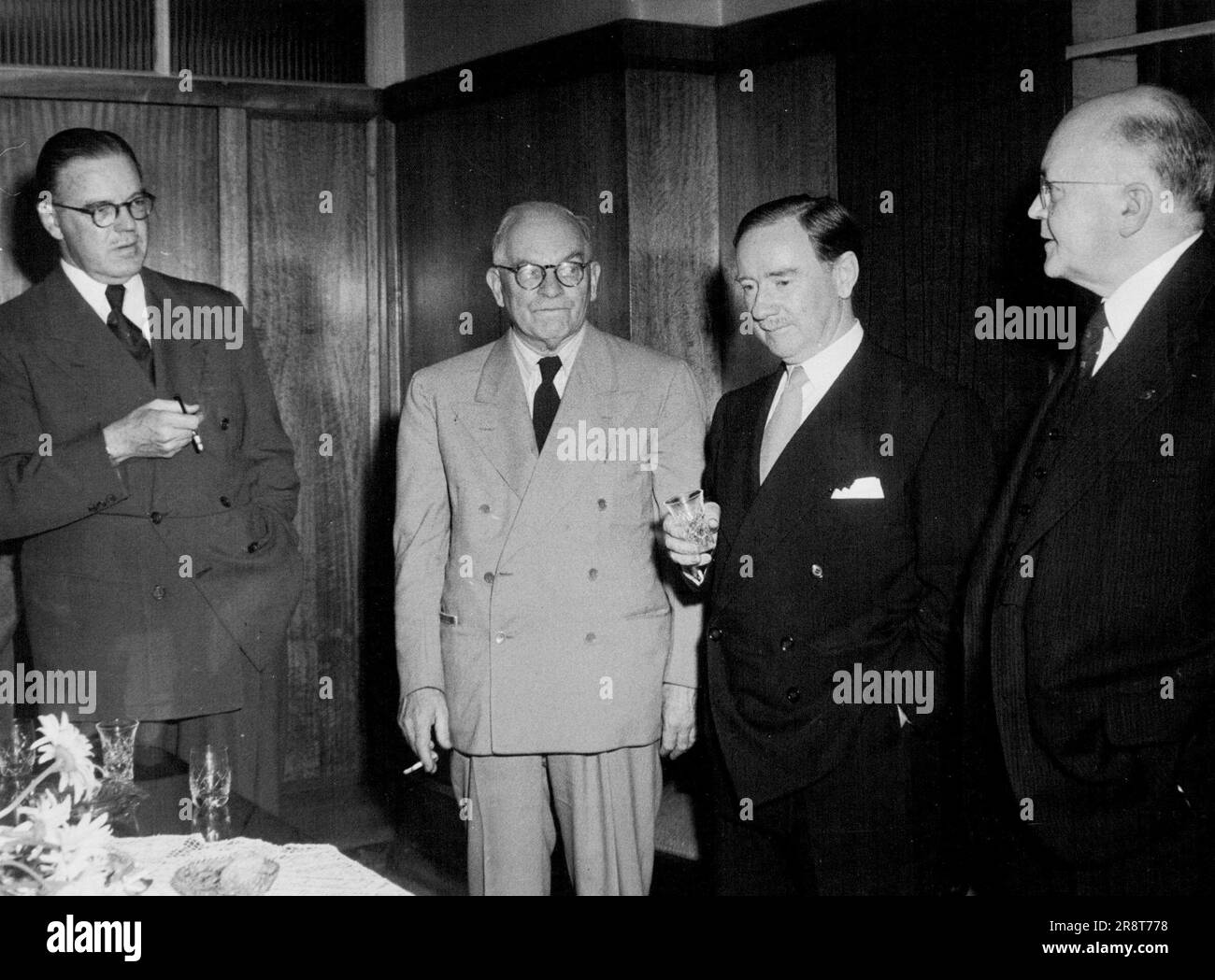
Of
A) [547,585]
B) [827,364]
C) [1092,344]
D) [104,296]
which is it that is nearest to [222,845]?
[547,585]

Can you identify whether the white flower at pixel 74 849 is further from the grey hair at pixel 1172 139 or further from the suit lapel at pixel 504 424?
the grey hair at pixel 1172 139

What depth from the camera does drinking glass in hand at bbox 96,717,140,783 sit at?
80.4 inches

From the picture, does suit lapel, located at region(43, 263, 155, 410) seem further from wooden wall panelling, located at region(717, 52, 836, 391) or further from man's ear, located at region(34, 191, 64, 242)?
wooden wall panelling, located at region(717, 52, 836, 391)

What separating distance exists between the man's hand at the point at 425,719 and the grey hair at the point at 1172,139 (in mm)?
1554

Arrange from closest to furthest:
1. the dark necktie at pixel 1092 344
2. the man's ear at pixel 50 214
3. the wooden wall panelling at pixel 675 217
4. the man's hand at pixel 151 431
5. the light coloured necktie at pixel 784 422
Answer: the dark necktie at pixel 1092 344, the light coloured necktie at pixel 784 422, the man's hand at pixel 151 431, the man's ear at pixel 50 214, the wooden wall panelling at pixel 675 217

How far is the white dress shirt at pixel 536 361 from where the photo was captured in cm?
260

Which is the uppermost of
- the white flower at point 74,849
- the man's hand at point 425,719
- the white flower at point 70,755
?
the white flower at point 70,755

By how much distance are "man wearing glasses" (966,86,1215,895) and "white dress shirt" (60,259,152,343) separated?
1.98 m

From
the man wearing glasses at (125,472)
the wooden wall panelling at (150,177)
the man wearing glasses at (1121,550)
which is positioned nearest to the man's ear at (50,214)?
the man wearing glasses at (125,472)

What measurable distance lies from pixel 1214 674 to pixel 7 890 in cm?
157

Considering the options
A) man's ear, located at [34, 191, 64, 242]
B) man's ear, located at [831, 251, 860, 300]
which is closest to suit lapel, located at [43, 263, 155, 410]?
man's ear, located at [34, 191, 64, 242]

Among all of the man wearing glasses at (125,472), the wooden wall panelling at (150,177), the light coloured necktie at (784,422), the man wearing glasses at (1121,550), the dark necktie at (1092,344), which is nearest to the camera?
the man wearing glasses at (1121,550)

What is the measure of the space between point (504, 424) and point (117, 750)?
0.92m

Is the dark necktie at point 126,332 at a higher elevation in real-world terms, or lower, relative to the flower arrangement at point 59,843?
higher
